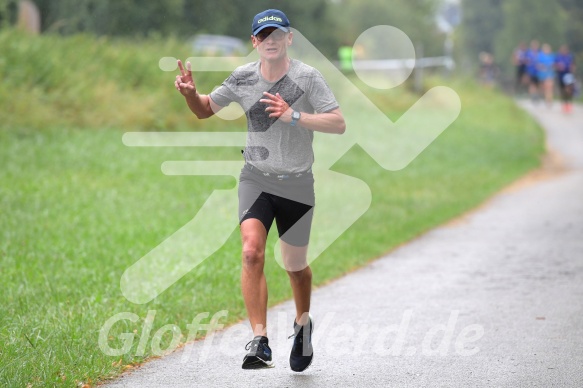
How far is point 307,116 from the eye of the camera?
603 cm

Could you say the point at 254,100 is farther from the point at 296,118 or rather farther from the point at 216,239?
the point at 216,239

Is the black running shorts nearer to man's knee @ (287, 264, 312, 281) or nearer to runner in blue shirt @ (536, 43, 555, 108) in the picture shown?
man's knee @ (287, 264, 312, 281)

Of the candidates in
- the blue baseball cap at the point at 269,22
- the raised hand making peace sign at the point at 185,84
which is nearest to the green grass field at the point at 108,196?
the raised hand making peace sign at the point at 185,84

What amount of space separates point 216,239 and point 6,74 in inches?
353

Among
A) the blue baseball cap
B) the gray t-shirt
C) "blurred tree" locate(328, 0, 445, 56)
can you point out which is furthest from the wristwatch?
"blurred tree" locate(328, 0, 445, 56)

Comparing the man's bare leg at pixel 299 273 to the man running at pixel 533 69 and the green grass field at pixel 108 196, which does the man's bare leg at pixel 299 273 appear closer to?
the green grass field at pixel 108 196

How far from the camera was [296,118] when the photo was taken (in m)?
5.97

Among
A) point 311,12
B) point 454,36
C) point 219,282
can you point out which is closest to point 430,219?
point 219,282

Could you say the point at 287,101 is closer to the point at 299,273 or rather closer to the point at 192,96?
the point at 192,96

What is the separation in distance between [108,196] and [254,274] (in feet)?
27.5

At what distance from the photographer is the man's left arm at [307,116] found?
589 centimetres

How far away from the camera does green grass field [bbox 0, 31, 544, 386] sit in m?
7.54
